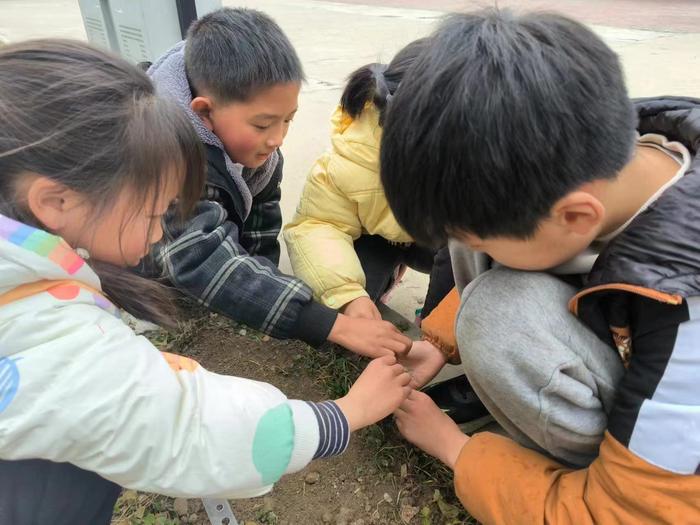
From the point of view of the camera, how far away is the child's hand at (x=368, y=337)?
1347 millimetres

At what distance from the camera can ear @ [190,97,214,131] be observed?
1454mm

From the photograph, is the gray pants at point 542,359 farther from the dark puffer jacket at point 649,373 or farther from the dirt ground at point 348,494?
the dirt ground at point 348,494

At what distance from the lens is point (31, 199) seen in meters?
0.83

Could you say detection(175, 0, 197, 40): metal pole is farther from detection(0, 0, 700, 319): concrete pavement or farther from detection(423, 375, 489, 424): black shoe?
detection(423, 375, 489, 424): black shoe

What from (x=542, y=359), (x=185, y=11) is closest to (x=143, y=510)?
(x=542, y=359)

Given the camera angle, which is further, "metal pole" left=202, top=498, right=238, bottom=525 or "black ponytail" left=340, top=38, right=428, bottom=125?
"black ponytail" left=340, top=38, right=428, bottom=125

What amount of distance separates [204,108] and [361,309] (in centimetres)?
59

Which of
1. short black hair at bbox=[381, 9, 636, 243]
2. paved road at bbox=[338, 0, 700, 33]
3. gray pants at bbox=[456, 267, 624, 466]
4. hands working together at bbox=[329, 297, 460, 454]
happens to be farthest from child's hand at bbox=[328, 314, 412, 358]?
paved road at bbox=[338, 0, 700, 33]

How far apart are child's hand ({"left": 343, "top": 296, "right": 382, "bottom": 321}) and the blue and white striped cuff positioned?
1.48ft

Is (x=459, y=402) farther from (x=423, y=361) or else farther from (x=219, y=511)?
(x=219, y=511)

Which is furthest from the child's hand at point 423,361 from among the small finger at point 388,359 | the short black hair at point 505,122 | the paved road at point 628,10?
the paved road at point 628,10

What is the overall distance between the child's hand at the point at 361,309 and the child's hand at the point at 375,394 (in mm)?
243

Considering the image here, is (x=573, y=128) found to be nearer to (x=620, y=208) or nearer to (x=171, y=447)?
(x=620, y=208)

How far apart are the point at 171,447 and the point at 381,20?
23.2 ft
